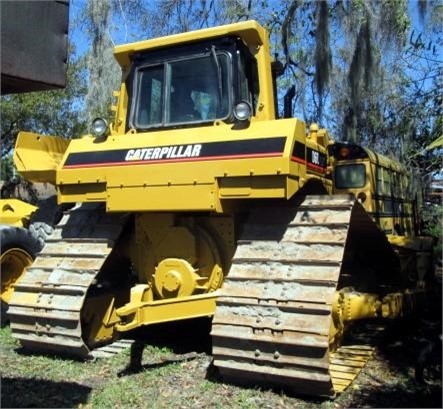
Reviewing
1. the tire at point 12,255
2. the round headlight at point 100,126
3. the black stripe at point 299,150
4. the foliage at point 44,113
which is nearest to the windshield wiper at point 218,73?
the black stripe at point 299,150

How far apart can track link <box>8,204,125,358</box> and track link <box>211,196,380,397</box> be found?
138 cm

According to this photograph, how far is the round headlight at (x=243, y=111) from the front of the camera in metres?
5.36

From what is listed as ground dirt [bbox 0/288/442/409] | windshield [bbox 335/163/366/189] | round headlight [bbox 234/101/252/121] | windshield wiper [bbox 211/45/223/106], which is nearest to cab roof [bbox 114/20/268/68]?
windshield wiper [bbox 211/45/223/106]

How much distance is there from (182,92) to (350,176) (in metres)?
2.30

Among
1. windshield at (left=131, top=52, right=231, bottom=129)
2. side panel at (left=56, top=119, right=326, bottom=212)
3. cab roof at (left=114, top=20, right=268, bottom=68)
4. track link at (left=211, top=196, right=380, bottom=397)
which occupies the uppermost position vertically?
cab roof at (left=114, top=20, right=268, bottom=68)

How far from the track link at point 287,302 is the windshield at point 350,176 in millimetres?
2106

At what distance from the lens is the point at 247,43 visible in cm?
585

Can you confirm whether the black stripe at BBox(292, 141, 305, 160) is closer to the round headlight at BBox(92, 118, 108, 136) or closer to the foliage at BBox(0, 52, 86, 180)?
the round headlight at BBox(92, 118, 108, 136)

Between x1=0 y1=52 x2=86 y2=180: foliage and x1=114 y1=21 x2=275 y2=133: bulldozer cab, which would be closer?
x1=114 y1=21 x2=275 y2=133: bulldozer cab

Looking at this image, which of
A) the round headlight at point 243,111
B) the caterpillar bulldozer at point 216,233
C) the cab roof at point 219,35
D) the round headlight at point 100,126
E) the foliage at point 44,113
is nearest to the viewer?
the caterpillar bulldozer at point 216,233

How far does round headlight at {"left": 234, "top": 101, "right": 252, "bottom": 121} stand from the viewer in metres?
5.36

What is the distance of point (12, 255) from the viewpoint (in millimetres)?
7098

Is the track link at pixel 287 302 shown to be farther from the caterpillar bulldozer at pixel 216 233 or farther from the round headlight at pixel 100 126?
the round headlight at pixel 100 126

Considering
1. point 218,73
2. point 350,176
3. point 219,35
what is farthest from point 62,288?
point 350,176
